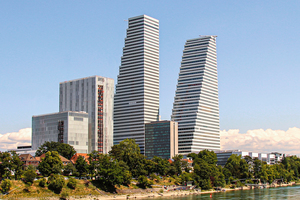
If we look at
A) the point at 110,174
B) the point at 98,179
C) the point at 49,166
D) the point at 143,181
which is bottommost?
the point at 143,181

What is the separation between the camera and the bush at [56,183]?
5344 inches

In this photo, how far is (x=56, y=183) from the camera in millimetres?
135750

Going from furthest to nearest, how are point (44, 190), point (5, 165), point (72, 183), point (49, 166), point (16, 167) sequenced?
point (49, 166)
point (72, 183)
point (16, 167)
point (5, 165)
point (44, 190)

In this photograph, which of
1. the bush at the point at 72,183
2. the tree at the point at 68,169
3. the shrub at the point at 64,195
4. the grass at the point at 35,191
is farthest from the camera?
the tree at the point at 68,169

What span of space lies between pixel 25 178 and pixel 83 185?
23262mm

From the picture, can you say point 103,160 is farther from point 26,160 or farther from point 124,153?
point 26,160

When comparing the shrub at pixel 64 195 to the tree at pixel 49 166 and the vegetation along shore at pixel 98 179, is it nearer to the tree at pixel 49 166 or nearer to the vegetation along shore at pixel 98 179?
the vegetation along shore at pixel 98 179

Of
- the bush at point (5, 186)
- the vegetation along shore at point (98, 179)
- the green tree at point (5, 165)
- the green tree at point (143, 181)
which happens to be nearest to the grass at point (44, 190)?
the vegetation along shore at point (98, 179)

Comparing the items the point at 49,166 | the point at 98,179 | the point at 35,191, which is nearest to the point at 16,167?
the point at 49,166

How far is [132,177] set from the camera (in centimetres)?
17338

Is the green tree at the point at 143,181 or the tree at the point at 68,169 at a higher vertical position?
the tree at the point at 68,169

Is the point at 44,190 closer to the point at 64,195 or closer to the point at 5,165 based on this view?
the point at 64,195

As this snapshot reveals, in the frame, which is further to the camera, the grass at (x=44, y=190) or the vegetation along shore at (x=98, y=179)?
the vegetation along shore at (x=98, y=179)

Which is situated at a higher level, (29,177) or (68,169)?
(68,169)
